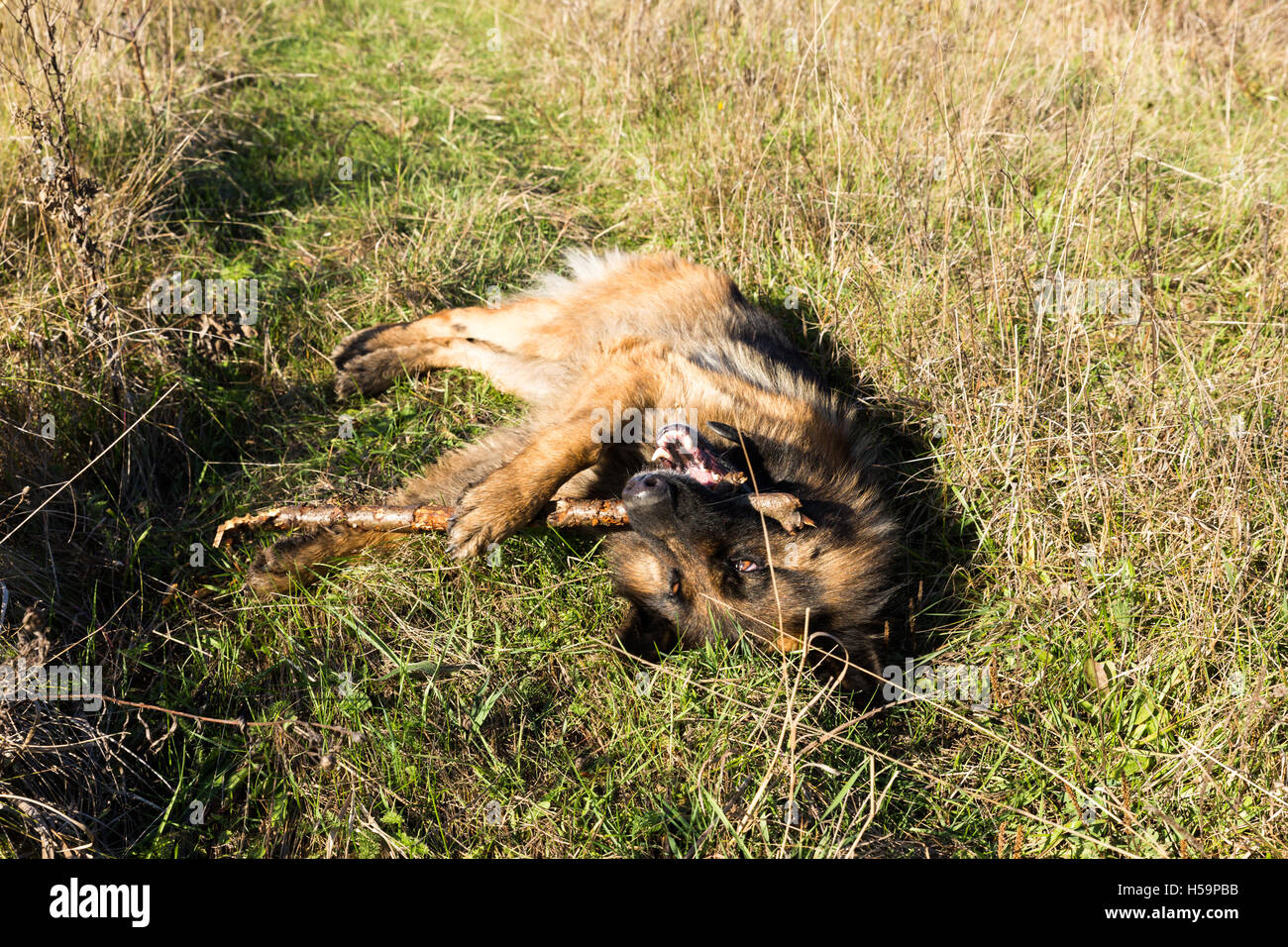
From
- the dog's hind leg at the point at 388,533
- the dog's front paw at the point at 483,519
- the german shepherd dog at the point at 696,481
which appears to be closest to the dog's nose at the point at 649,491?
the german shepherd dog at the point at 696,481

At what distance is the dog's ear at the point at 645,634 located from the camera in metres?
3.38

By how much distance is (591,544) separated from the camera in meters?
3.80

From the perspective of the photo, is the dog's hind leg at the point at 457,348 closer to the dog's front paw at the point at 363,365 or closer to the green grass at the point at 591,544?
the dog's front paw at the point at 363,365

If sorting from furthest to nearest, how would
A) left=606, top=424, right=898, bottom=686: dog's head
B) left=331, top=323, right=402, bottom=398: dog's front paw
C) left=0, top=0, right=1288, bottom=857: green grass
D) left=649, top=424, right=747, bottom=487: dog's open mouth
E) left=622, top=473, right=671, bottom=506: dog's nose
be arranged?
1. left=331, top=323, right=402, bottom=398: dog's front paw
2. left=649, top=424, right=747, bottom=487: dog's open mouth
3. left=606, top=424, right=898, bottom=686: dog's head
4. left=622, top=473, right=671, bottom=506: dog's nose
5. left=0, top=0, right=1288, bottom=857: green grass

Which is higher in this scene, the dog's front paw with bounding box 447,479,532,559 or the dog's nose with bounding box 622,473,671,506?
the dog's nose with bounding box 622,473,671,506

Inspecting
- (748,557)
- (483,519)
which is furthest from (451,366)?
(748,557)

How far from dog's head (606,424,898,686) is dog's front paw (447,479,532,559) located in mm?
465

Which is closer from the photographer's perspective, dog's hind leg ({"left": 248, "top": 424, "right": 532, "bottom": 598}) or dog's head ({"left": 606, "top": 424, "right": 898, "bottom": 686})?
dog's head ({"left": 606, "top": 424, "right": 898, "bottom": 686})

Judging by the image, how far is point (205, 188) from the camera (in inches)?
202

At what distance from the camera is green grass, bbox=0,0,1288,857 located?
2.84 m

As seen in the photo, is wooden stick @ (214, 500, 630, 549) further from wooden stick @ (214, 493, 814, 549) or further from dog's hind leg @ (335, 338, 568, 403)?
dog's hind leg @ (335, 338, 568, 403)

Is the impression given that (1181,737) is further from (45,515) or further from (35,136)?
(35,136)

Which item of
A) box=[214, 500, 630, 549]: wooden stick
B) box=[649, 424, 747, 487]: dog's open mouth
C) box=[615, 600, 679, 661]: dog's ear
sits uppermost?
box=[649, 424, 747, 487]: dog's open mouth

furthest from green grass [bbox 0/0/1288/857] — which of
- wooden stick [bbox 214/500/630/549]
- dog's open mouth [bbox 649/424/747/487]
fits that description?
dog's open mouth [bbox 649/424/747/487]
